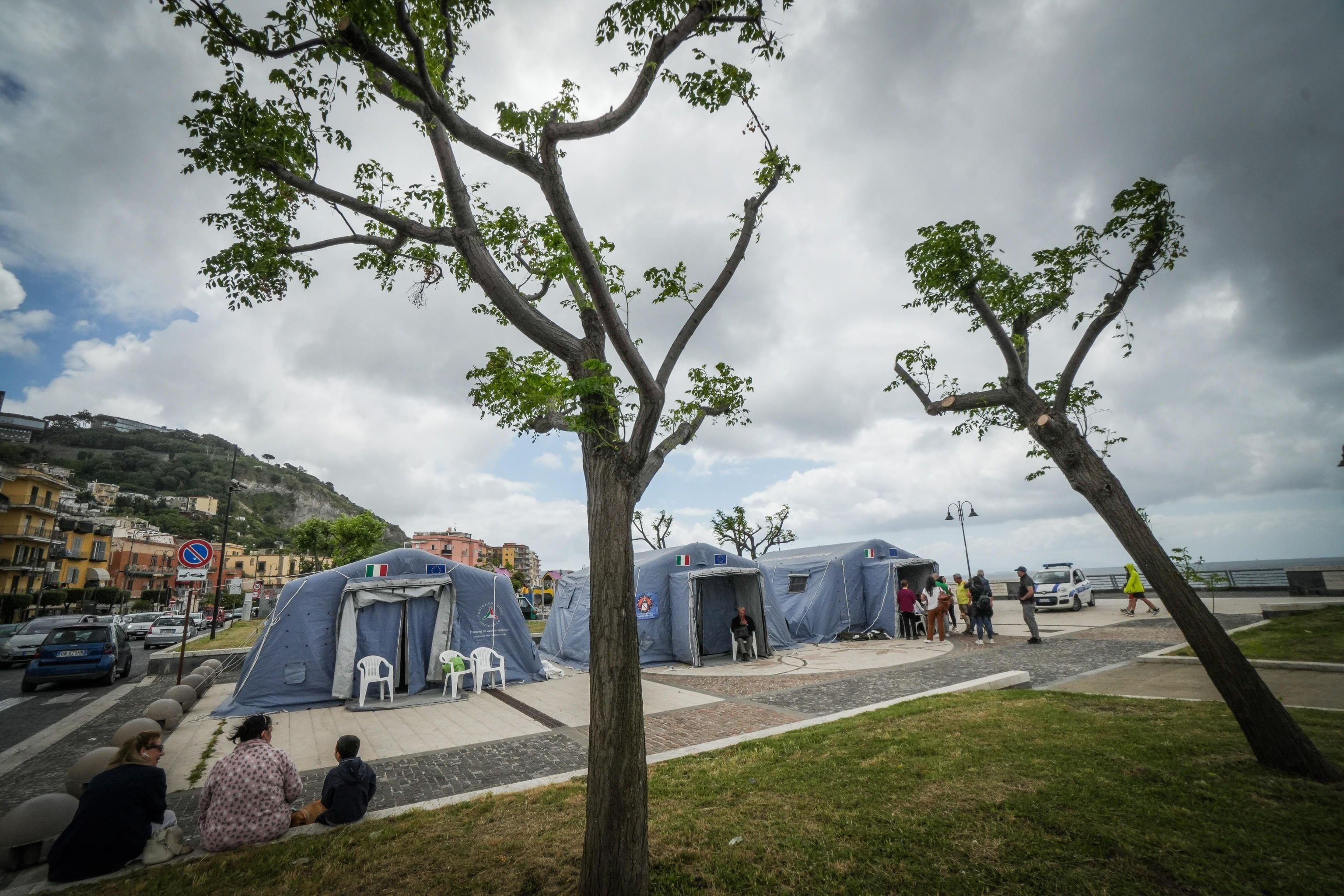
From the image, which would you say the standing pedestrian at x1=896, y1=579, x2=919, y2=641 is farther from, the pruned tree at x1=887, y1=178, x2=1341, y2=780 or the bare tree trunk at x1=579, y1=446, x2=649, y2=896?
the bare tree trunk at x1=579, y1=446, x2=649, y2=896

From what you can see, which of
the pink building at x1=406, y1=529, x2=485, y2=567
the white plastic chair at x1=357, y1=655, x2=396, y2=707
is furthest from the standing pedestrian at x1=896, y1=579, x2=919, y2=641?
the pink building at x1=406, y1=529, x2=485, y2=567

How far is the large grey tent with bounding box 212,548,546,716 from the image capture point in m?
10.1

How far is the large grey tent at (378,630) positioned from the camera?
10.1 m

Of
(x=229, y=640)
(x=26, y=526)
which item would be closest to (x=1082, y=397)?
(x=229, y=640)

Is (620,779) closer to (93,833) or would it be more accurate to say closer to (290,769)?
(290,769)

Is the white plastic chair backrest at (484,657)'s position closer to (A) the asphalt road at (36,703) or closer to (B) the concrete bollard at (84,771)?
(A) the asphalt road at (36,703)

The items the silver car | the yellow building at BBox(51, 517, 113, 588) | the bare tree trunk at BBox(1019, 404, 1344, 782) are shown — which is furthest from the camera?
the yellow building at BBox(51, 517, 113, 588)

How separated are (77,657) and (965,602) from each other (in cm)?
2368

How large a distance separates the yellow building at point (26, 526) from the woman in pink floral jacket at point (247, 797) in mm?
55047

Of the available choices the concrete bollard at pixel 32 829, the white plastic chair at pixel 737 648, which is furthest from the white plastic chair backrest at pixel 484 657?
the concrete bollard at pixel 32 829

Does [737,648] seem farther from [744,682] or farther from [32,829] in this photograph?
[32,829]

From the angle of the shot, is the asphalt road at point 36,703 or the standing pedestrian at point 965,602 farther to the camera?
the standing pedestrian at point 965,602

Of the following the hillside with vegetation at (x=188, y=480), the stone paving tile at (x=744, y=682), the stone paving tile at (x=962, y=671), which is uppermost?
the hillside with vegetation at (x=188, y=480)

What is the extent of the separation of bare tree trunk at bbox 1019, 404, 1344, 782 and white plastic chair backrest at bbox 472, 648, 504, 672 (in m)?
10.3
